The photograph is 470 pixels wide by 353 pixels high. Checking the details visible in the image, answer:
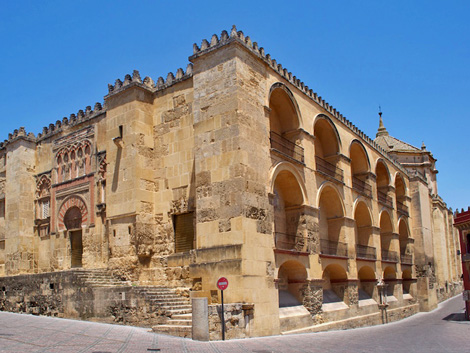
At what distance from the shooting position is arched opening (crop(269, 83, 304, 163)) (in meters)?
18.8

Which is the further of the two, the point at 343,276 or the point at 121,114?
the point at 343,276

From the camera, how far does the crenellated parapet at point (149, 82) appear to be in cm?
1791

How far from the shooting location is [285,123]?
63.9 ft

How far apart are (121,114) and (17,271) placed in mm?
8960

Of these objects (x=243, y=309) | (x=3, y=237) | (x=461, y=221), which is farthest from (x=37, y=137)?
(x=461, y=221)

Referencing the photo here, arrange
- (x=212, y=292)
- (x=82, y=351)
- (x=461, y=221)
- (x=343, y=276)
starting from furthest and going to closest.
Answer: (x=461, y=221)
(x=343, y=276)
(x=212, y=292)
(x=82, y=351)

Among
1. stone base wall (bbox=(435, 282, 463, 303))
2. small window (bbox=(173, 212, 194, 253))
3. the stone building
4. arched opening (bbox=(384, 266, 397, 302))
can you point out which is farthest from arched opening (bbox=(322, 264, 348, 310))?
stone base wall (bbox=(435, 282, 463, 303))

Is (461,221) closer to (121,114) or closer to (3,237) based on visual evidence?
(121,114)

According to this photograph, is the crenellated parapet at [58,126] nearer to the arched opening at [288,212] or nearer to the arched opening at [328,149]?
the arched opening at [288,212]

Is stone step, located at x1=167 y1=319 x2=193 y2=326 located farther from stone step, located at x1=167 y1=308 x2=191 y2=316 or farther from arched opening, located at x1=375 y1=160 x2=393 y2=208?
arched opening, located at x1=375 y1=160 x2=393 y2=208

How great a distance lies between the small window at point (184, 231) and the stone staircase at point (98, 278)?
2287mm

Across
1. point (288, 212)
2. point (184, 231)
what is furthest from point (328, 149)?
point (184, 231)

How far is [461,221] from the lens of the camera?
25875 mm

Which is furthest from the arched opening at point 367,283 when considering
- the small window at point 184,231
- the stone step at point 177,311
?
the stone step at point 177,311
